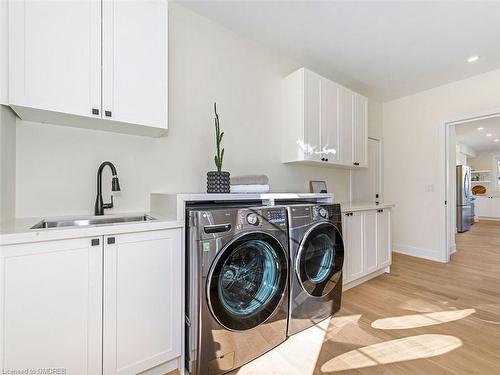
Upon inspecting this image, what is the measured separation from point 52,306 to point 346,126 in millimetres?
2960

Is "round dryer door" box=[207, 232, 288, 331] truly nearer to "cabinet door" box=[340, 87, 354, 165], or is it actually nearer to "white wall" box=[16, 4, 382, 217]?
"white wall" box=[16, 4, 382, 217]

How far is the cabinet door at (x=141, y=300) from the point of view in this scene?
1.17 metres

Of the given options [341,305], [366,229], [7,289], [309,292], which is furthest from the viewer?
[366,229]

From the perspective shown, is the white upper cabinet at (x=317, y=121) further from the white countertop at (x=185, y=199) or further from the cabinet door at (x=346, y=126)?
the white countertop at (x=185, y=199)

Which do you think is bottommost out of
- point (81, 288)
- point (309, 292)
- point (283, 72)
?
point (309, 292)

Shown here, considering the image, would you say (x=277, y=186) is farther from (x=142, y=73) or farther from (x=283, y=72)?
(x=142, y=73)

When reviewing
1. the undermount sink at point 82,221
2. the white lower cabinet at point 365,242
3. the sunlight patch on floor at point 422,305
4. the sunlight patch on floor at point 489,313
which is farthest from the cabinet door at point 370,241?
the undermount sink at point 82,221

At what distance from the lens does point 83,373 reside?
1114 millimetres

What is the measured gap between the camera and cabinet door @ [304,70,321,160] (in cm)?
245

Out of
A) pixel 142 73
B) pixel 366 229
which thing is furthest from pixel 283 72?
pixel 366 229

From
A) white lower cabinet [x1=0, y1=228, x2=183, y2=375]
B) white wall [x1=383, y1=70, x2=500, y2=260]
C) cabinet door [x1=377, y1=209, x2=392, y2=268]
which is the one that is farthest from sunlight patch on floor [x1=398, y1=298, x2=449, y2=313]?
white lower cabinet [x1=0, y1=228, x2=183, y2=375]

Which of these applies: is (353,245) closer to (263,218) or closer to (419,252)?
(263,218)

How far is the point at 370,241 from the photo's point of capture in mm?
2656

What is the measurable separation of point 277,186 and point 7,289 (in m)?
2.14
